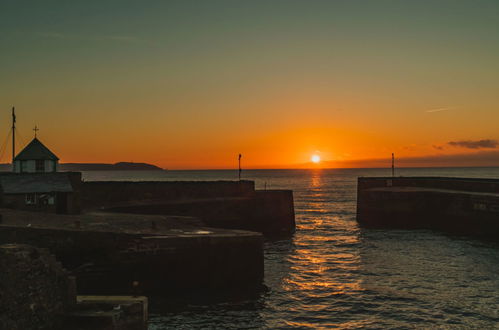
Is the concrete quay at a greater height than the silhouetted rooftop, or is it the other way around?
the silhouetted rooftop

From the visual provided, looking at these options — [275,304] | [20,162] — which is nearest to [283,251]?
[275,304]

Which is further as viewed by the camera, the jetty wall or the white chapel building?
the jetty wall

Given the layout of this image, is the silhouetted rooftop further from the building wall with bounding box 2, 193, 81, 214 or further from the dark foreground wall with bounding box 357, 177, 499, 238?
the dark foreground wall with bounding box 357, 177, 499, 238

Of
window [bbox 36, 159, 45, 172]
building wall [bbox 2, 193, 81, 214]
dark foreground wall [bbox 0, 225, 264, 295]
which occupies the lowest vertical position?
dark foreground wall [bbox 0, 225, 264, 295]

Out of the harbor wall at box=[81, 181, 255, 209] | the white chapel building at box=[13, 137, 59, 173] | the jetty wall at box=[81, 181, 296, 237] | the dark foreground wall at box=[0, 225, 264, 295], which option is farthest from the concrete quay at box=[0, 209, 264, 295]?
the harbor wall at box=[81, 181, 255, 209]

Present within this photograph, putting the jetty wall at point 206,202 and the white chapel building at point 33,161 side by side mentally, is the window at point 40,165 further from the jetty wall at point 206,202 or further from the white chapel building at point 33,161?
the jetty wall at point 206,202

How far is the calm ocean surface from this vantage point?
1625 centimetres

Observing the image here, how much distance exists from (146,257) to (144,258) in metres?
0.10

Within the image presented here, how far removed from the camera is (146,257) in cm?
1875

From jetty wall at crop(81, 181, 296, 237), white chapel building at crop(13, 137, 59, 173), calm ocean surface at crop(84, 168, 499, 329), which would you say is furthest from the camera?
jetty wall at crop(81, 181, 296, 237)

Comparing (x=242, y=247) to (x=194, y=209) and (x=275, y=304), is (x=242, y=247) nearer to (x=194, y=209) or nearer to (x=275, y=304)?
(x=275, y=304)

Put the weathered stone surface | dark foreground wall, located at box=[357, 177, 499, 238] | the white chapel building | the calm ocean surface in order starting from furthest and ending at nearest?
dark foreground wall, located at box=[357, 177, 499, 238] → the white chapel building → the calm ocean surface → the weathered stone surface

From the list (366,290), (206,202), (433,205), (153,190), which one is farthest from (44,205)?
(433,205)

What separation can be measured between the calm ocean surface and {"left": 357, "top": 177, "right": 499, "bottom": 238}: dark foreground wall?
3.25m
